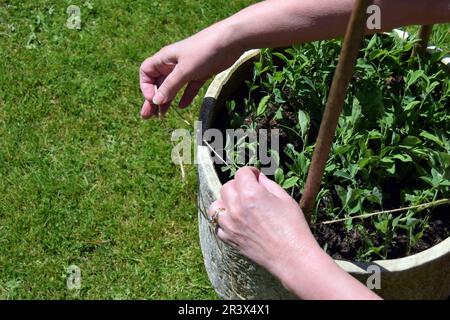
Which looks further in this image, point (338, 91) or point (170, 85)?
point (170, 85)

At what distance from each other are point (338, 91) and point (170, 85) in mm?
629

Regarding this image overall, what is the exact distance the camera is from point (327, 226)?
2086 mm

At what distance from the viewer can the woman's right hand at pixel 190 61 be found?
1.94 m

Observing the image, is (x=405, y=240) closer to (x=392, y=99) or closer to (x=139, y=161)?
(x=392, y=99)

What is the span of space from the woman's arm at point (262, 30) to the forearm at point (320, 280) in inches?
27.2

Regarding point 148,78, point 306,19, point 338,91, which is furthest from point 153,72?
point 338,91

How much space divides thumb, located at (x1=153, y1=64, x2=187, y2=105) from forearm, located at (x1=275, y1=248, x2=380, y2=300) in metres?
0.68

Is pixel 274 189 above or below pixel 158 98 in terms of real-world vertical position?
below

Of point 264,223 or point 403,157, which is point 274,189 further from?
point 403,157

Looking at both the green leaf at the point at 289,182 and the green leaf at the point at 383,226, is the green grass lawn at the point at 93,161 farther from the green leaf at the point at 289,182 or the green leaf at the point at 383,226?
the green leaf at the point at 383,226

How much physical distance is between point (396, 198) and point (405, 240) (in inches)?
5.9

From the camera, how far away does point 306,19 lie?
6.17ft

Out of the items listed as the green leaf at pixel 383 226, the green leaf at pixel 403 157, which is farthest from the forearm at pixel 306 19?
the green leaf at pixel 383 226

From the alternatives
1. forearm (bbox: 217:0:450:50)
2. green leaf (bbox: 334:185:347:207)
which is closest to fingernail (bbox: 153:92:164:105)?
forearm (bbox: 217:0:450:50)
